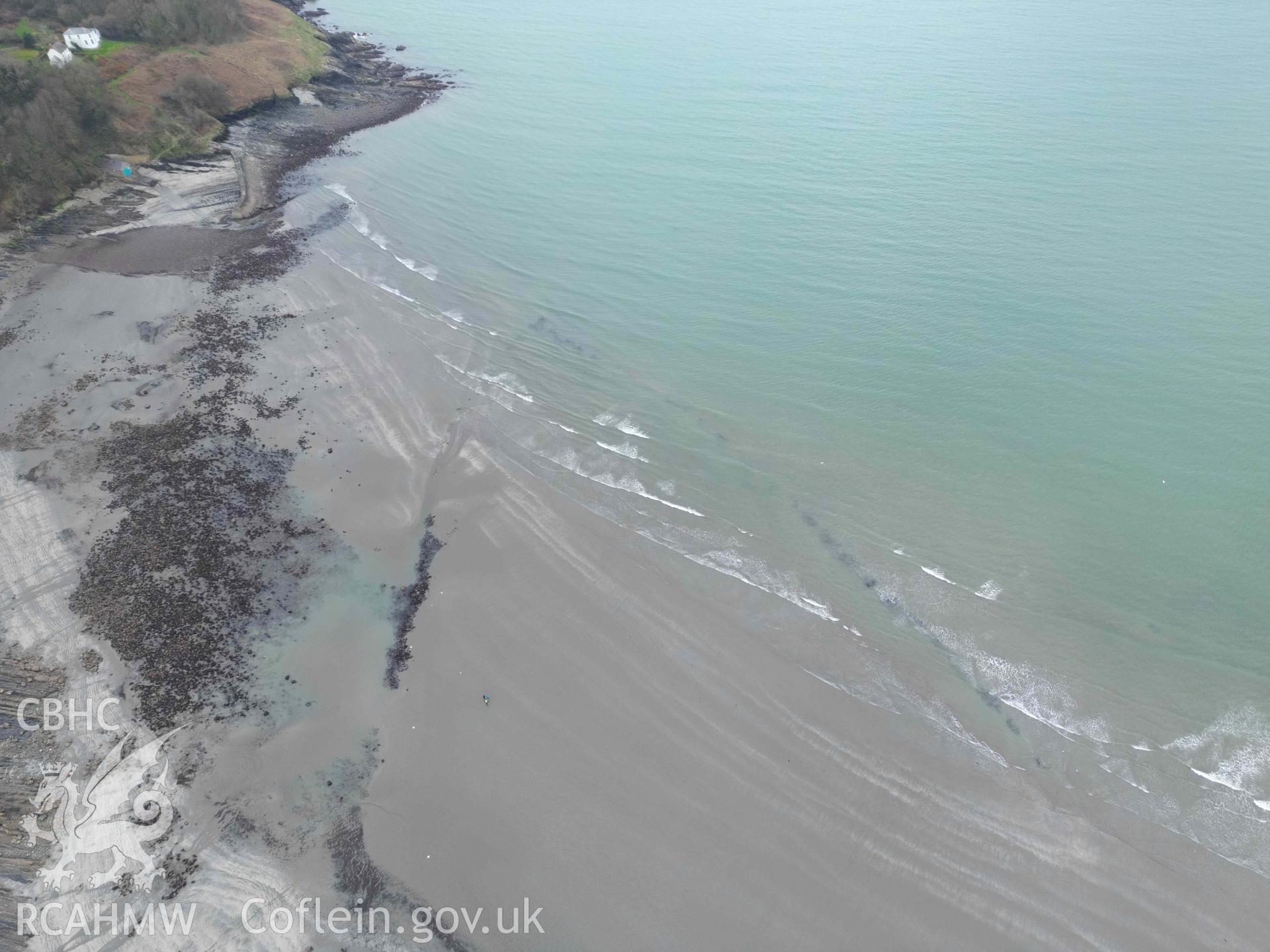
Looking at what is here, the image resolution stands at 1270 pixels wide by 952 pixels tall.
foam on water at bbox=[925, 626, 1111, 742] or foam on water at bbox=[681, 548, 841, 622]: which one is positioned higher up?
foam on water at bbox=[681, 548, 841, 622]

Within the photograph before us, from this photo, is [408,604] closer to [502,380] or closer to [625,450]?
[625,450]

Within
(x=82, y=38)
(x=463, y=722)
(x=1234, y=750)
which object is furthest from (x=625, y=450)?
(x=82, y=38)

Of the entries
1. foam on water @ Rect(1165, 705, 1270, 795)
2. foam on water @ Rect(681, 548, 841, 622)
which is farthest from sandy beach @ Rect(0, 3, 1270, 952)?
foam on water @ Rect(1165, 705, 1270, 795)

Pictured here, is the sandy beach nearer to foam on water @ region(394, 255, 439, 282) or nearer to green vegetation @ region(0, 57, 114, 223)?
foam on water @ region(394, 255, 439, 282)

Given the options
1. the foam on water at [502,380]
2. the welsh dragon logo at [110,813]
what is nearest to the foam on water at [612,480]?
the foam on water at [502,380]

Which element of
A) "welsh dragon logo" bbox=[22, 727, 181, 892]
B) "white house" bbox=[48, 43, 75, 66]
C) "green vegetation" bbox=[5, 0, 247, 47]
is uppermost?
"green vegetation" bbox=[5, 0, 247, 47]

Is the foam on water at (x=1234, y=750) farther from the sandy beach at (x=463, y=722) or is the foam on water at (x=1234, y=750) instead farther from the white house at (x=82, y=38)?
the white house at (x=82, y=38)

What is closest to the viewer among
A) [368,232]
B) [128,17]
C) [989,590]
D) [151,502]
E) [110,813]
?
[110,813]

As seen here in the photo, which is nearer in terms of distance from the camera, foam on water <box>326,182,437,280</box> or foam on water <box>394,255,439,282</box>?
foam on water <box>394,255,439,282</box>
